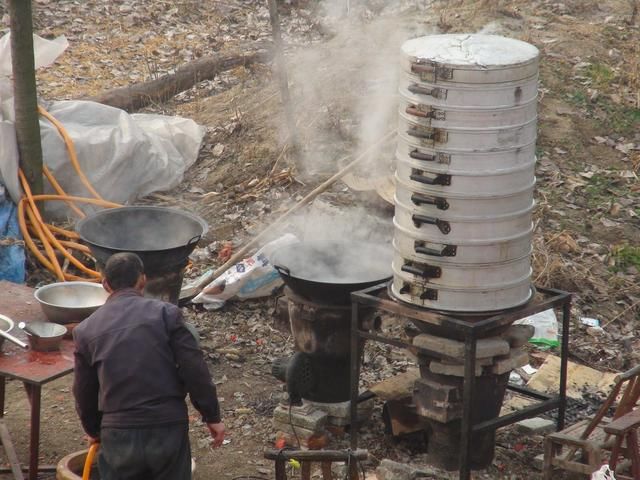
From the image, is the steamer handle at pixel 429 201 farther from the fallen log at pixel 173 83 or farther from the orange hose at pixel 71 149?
the fallen log at pixel 173 83

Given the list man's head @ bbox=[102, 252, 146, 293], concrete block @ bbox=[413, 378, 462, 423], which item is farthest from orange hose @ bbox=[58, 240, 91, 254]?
man's head @ bbox=[102, 252, 146, 293]

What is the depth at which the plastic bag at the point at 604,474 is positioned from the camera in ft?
18.3

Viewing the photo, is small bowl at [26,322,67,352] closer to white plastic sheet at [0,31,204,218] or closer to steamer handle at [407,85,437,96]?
steamer handle at [407,85,437,96]

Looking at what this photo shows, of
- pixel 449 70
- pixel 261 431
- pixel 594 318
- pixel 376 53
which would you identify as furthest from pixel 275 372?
pixel 376 53

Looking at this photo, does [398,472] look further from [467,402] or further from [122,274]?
[122,274]

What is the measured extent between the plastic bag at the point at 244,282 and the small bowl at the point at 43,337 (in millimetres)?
2731

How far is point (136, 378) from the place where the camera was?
5.04 m

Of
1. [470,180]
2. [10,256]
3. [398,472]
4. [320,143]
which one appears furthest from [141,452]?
[320,143]

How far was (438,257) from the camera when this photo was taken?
6.10 m

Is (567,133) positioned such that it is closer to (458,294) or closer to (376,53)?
(376,53)

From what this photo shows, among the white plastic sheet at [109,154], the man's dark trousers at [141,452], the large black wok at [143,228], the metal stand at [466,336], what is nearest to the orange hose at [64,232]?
the white plastic sheet at [109,154]

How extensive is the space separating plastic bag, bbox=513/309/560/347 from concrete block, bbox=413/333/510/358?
7.24 ft

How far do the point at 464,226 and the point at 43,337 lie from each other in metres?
2.76

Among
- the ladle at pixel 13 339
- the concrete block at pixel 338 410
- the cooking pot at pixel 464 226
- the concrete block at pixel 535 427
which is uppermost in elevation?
the cooking pot at pixel 464 226
